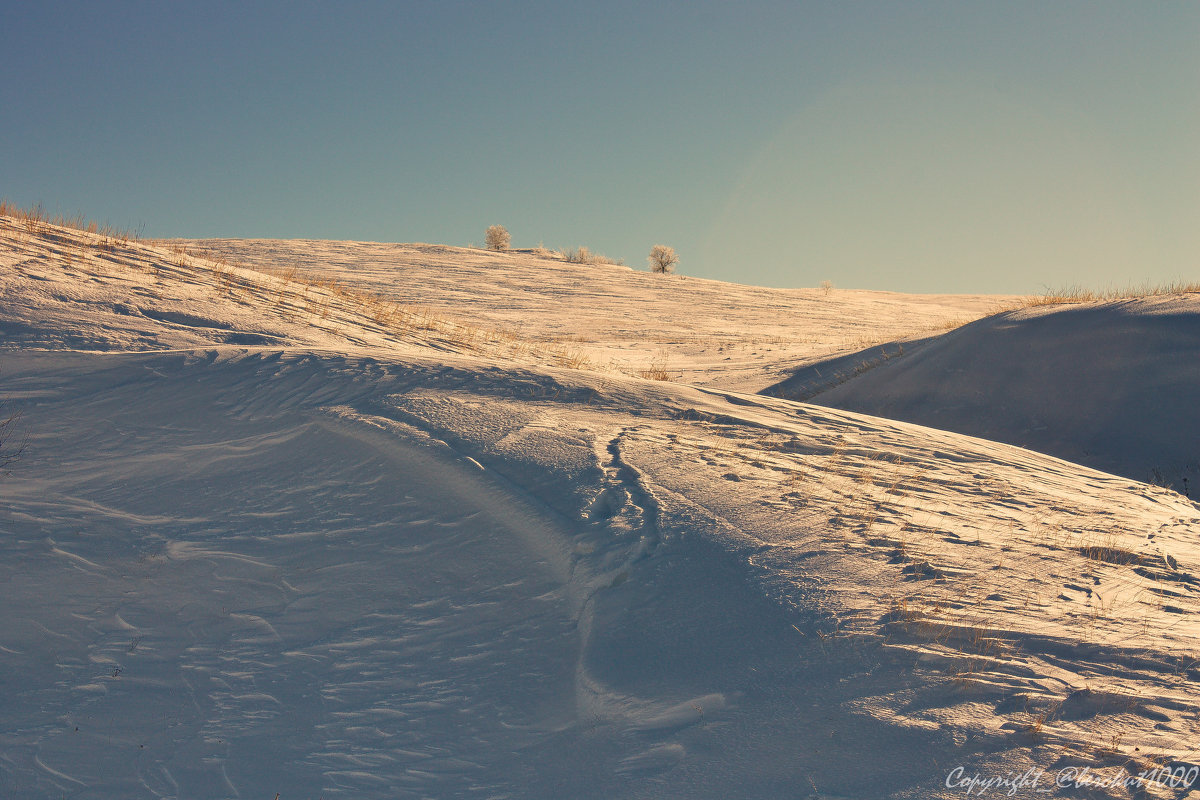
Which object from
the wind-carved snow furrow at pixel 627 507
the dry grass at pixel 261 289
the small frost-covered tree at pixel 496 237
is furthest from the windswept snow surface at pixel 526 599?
the small frost-covered tree at pixel 496 237

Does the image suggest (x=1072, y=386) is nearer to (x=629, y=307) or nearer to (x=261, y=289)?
(x=261, y=289)

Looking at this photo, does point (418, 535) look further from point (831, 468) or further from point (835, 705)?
point (831, 468)

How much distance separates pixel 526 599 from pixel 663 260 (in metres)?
36.2

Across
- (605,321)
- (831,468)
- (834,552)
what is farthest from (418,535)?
(605,321)

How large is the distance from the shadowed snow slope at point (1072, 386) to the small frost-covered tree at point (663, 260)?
26.2 metres

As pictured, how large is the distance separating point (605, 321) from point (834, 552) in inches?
664

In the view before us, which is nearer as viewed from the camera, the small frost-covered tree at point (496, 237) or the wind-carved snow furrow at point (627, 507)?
the wind-carved snow furrow at point (627, 507)

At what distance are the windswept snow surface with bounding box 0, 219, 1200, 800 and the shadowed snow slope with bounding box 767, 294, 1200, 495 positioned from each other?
3.04m

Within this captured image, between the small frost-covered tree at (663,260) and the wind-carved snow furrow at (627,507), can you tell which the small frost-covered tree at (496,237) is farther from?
the wind-carved snow furrow at (627,507)

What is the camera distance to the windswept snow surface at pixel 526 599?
2967 millimetres

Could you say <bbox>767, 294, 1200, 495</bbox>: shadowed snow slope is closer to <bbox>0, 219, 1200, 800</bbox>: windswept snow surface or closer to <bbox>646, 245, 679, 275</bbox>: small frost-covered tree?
<bbox>0, 219, 1200, 800</bbox>: windswept snow surface

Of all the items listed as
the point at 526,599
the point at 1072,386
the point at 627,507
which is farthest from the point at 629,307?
the point at 526,599

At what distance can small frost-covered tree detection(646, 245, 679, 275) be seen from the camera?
38.9 m

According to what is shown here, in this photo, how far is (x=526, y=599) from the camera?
13.1 feet
